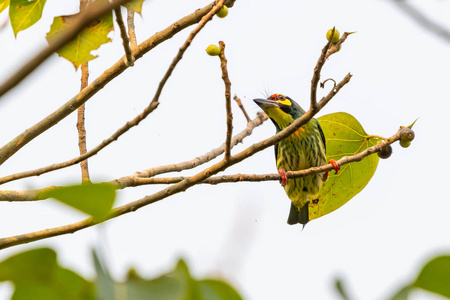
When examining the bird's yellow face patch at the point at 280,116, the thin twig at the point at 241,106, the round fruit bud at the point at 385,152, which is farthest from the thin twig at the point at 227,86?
the bird's yellow face patch at the point at 280,116

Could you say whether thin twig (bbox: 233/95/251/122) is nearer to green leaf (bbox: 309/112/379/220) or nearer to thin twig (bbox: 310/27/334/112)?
green leaf (bbox: 309/112/379/220)

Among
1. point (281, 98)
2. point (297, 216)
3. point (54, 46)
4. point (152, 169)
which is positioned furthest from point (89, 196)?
point (297, 216)

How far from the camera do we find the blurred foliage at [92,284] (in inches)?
28.9

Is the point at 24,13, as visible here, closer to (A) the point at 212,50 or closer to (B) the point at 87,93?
(B) the point at 87,93

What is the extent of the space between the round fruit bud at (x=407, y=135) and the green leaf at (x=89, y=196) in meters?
2.82

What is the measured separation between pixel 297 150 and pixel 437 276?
4465 mm

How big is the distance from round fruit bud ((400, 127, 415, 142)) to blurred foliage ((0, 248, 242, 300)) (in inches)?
105

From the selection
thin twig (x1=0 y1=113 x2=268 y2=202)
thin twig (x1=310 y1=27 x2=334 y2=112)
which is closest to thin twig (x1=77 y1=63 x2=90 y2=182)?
thin twig (x1=0 y1=113 x2=268 y2=202)

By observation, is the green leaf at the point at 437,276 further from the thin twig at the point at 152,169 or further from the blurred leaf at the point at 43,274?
the thin twig at the point at 152,169

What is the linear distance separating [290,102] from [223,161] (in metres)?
3.32

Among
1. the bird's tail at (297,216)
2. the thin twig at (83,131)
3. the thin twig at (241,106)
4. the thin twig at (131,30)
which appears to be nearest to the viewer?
the thin twig at (131,30)

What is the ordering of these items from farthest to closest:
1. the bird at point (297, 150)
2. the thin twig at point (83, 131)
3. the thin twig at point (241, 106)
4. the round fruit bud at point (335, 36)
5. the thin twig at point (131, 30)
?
the bird at point (297, 150) → the thin twig at point (241, 106) → the thin twig at point (83, 131) → the thin twig at point (131, 30) → the round fruit bud at point (335, 36)

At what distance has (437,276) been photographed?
0.76 metres

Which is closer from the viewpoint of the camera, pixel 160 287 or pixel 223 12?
pixel 160 287
